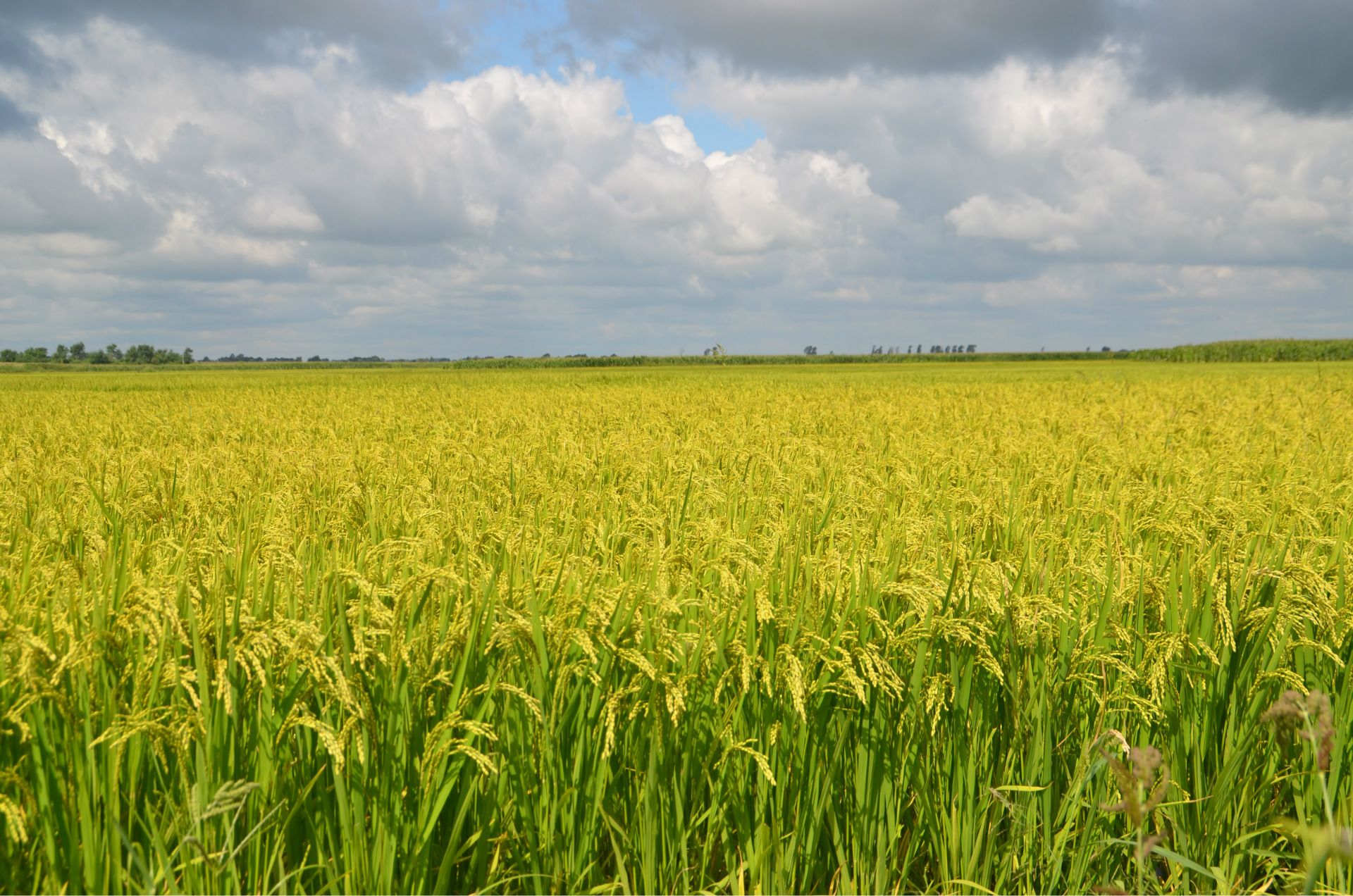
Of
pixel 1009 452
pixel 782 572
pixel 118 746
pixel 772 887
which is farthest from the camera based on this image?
pixel 1009 452

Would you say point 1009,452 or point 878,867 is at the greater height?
point 1009,452

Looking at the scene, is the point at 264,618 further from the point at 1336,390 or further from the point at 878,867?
the point at 1336,390

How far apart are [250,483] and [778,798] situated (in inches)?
198

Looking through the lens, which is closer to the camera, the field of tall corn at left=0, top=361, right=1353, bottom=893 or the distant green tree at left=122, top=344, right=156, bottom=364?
the field of tall corn at left=0, top=361, right=1353, bottom=893

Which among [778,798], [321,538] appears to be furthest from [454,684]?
[321,538]

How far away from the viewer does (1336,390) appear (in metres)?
17.1

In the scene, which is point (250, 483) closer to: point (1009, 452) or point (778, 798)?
point (778, 798)

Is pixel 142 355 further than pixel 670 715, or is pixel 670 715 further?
pixel 142 355

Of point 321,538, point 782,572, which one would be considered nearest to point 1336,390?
point 782,572

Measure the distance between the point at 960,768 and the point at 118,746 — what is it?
8.07 ft

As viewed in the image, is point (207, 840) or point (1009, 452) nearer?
point (207, 840)

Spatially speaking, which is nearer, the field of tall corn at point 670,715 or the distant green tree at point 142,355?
the field of tall corn at point 670,715

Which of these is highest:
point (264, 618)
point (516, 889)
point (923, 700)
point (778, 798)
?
point (264, 618)

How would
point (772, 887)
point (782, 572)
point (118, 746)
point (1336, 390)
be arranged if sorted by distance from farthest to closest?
point (1336, 390) → point (782, 572) → point (772, 887) → point (118, 746)
